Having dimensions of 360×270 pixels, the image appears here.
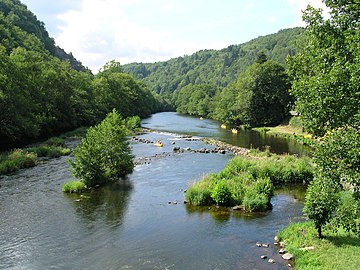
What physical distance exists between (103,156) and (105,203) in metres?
8.35

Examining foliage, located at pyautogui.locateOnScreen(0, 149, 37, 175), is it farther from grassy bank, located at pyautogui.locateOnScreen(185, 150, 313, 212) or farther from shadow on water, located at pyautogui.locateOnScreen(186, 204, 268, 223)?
shadow on water, located at pyautogui.locateOnScreen(186, 204, 268, 223)

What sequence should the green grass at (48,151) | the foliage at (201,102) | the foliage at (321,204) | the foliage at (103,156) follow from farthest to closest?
1. the foliage at (201,102)
2. the green grass at (48,151)
3. the foliage at (103,156)
4. the foliage at (321,204)

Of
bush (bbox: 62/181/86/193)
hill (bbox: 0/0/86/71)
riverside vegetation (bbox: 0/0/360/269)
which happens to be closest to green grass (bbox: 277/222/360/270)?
riverside vegetation (bbox: 0/0/360/269)

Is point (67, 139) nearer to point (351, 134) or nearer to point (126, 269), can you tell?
point (126, 269)

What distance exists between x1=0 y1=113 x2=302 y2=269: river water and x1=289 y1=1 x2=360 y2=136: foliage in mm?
8456

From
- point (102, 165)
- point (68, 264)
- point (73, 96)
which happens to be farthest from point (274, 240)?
point (73, 96)

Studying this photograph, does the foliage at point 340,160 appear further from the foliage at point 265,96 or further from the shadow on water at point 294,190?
the foliage at point 265,96

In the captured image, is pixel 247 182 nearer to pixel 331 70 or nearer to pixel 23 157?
pixel 331 70

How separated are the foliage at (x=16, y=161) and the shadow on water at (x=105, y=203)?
12.3 metres

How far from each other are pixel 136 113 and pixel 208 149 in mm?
85171

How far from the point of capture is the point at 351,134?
15.0 m

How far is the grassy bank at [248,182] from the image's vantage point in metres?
30.2

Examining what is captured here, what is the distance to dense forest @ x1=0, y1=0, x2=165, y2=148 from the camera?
187ft

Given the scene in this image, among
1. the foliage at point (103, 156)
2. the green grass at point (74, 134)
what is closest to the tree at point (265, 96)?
the green grass at point (74, 134)
